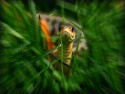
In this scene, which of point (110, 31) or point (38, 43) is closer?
point (38, 43)

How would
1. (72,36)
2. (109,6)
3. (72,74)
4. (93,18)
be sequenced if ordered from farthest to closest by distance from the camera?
(109,6)
(93,18)
(72,74)
(72,36)

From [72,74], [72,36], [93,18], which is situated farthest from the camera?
[93,18]

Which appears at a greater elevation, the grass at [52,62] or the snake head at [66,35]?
the snake head at [66,35]

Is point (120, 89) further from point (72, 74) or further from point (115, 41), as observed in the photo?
point (115, 41)

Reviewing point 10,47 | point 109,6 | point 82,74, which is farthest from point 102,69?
point 109,6

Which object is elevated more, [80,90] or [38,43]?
[38,43]

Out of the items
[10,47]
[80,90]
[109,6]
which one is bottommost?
[80,90]

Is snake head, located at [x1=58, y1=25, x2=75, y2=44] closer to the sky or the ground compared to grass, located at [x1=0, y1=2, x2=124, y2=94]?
closer to the sky
